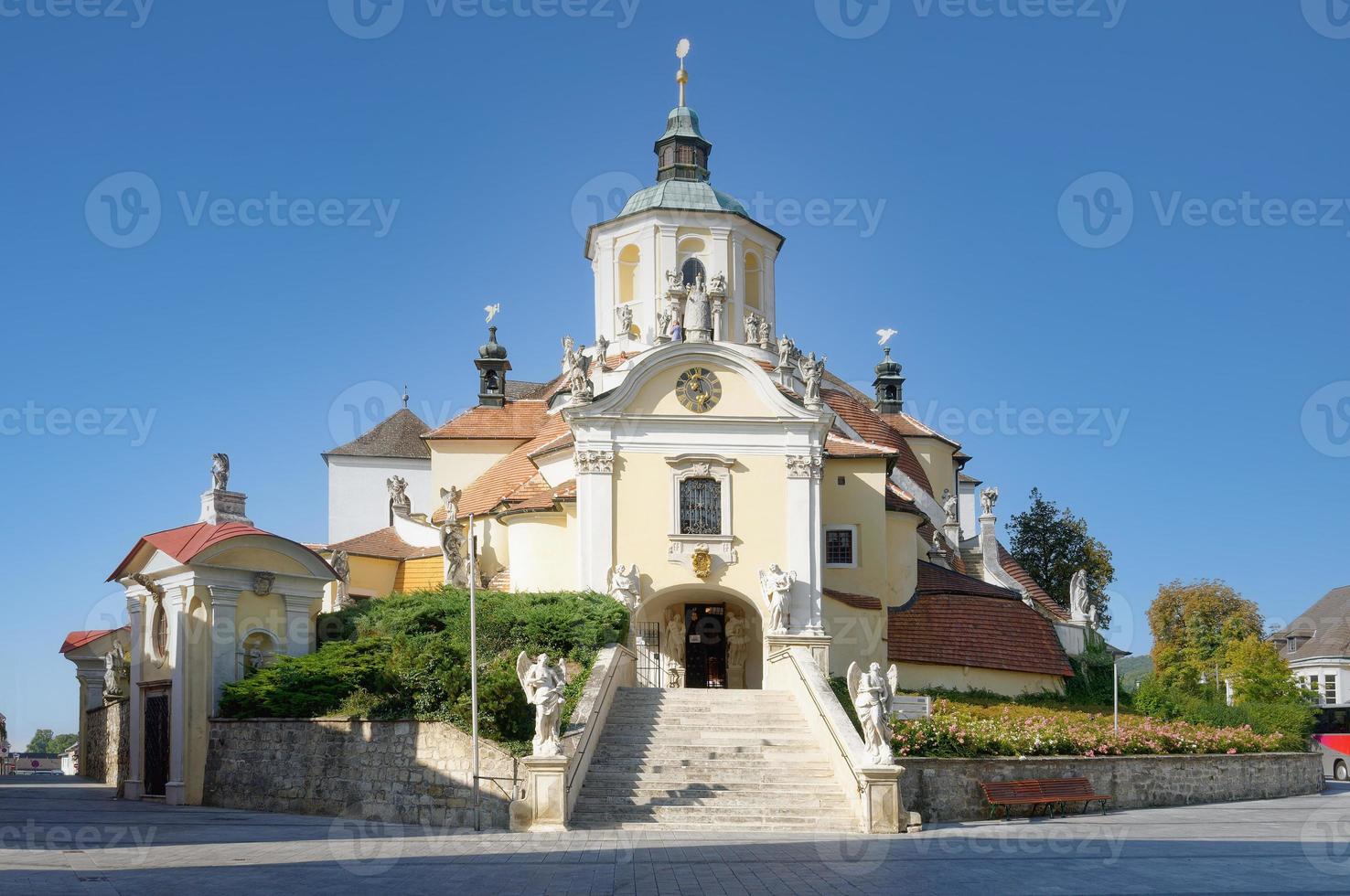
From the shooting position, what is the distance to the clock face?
120 feet

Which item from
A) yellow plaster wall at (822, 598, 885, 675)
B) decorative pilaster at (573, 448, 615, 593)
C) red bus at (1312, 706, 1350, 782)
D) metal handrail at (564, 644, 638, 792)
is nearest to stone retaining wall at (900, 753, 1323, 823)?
metal handrail at (564, 644, 638, 792)

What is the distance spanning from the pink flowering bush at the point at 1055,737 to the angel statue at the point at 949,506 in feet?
54.0

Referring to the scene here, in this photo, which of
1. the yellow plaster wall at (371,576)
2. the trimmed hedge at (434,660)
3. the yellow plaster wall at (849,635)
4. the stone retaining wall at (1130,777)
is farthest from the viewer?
the yellow plaster wall at (371,576)

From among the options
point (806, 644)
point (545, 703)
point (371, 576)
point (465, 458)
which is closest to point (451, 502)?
point (371, 576)

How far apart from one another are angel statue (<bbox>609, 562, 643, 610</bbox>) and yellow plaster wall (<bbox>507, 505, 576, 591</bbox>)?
302cm

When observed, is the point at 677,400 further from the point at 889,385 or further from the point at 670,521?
the point at 889,385

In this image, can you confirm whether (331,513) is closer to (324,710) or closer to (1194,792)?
(324,710)

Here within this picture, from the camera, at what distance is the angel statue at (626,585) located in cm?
3478

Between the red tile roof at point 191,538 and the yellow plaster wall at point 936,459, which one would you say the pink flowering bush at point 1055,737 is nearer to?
the red tile roof at point 191,538

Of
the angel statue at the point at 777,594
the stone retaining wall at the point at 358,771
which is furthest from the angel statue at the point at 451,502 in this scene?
the stone retaining wall at the point at 358,771

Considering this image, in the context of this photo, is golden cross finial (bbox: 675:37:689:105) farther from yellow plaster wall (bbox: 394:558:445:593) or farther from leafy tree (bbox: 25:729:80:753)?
leafy tree (bbox: 25:729:80:753)

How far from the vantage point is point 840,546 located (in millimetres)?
39688

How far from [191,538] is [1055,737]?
18903mm

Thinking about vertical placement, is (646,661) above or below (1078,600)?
below
